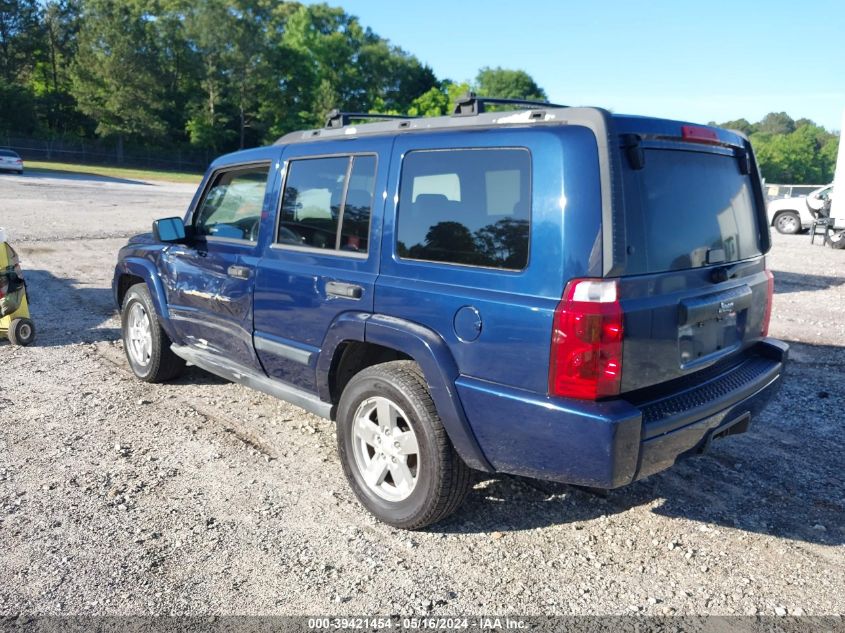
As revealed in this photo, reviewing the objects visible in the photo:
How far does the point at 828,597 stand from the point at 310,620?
2299mm

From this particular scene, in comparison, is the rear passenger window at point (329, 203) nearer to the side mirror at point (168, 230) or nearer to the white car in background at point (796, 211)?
the side mirror at point (168, 230)

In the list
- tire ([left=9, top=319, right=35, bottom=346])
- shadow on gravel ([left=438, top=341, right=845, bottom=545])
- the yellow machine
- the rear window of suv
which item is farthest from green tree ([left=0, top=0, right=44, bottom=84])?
the rear window of suv

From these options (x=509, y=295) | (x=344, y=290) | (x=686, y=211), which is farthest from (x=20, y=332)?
(x=686, y=211)

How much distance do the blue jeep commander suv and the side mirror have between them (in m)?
0.86

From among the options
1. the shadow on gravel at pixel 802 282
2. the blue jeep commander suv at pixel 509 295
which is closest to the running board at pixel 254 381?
the blue jeep commander suv at pixel 509 295

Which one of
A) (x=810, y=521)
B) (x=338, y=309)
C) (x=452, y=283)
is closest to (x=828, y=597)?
(x=810, y=521)

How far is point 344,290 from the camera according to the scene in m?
3.69

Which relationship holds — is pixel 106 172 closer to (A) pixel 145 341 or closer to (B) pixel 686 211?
(A) pixel 145 341

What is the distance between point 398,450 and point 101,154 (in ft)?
203

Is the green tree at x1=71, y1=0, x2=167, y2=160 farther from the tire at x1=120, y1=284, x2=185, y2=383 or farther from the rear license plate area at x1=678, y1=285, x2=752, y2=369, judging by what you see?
the rear license plate area at x1=678, y1=285, x2=752, y2=369

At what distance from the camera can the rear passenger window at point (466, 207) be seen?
3.03 meters

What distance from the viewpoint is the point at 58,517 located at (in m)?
3.62

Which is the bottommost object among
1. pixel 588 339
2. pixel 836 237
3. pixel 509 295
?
pixel 588 339

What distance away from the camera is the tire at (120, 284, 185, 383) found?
5508 mm
